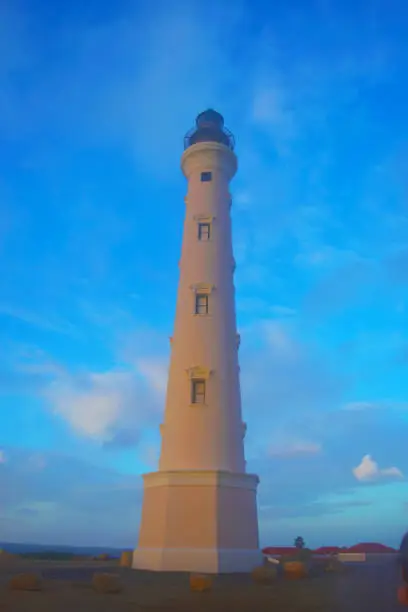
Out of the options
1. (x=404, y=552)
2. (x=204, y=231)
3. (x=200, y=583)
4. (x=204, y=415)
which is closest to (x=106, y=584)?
(x=200, y=583)

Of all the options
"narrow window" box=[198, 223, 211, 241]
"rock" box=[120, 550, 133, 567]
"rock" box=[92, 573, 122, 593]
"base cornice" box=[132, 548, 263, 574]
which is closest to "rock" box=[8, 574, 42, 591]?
"rock" box=[92, 573, 122, 593]

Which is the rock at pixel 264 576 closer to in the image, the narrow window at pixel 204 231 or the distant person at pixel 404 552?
the narrow window at pixel 204 231

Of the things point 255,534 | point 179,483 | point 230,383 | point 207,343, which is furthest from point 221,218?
point 255,534

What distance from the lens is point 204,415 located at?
21734mm

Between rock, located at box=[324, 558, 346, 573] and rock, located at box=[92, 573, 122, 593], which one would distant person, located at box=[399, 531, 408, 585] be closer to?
rock, located at box=[92, 573, 122, 593]

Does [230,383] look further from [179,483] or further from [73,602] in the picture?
[73,602]

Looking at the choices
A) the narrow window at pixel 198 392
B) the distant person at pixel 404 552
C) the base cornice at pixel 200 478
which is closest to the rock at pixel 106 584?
the base cornice at pixel 200 478

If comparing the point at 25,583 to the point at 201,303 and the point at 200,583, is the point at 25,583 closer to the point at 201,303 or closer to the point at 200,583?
the point at 200,583

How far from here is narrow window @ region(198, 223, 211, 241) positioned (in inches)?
994

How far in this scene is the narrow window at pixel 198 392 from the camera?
22203 millimetres

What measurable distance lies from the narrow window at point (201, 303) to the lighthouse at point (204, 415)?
1.9 inches

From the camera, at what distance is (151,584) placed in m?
15.4

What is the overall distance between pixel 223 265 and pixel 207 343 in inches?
162

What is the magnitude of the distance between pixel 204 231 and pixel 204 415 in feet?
29.7
